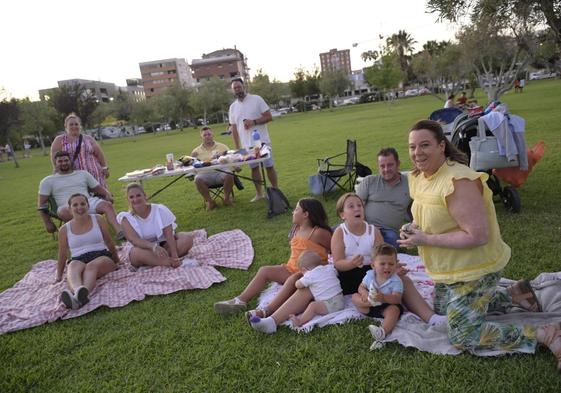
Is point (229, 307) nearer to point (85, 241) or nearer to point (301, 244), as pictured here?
point (301, 244)

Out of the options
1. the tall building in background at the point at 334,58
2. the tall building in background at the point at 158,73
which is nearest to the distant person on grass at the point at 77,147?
the tall building in background at the point at 158,73

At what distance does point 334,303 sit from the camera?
3379 millimetres

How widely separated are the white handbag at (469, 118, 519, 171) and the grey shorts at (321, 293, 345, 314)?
9.19 ft

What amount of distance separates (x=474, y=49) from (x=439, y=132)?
71.6ft

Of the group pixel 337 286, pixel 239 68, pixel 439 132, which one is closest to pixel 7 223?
pixel 337 286

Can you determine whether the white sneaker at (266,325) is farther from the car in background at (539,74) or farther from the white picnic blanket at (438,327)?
the car in background at (539,74)

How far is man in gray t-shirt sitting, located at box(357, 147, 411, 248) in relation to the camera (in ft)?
14.4

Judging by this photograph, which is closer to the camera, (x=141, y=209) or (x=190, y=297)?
(x=190, y=297)

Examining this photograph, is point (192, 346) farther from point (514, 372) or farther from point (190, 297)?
point (514, 372)

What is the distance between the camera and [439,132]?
2.44 m

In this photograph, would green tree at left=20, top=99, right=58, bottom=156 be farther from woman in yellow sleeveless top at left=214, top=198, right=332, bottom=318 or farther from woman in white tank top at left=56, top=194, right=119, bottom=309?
woman in yellow sleeveless top at left=214, top=198, right=332, bottom=318

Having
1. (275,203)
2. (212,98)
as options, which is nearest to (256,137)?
(275,203)

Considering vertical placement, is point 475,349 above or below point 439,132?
below

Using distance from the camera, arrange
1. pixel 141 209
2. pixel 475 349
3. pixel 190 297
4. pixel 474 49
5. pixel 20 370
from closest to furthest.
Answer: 1. pixel 475 349
2. pixel 20 370
3. pixel 190 297
4. pixel 141 209
5. pixel 474 49
